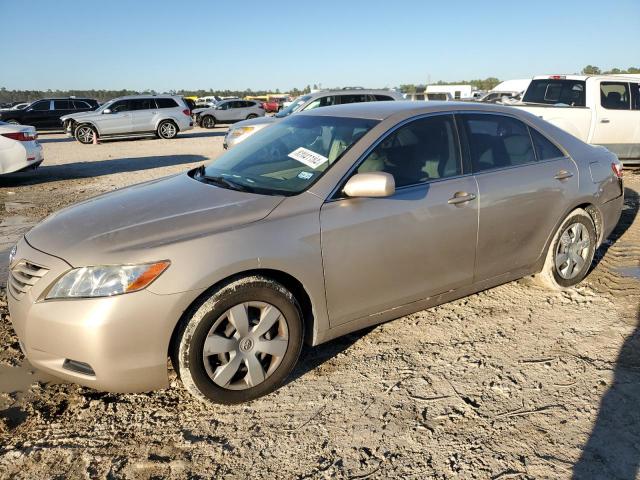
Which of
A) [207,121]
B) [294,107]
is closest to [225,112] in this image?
[207,121]

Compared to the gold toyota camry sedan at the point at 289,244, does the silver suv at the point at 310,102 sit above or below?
above

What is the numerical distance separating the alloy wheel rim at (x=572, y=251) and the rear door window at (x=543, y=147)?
62cm

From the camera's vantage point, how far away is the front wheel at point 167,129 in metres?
21.9

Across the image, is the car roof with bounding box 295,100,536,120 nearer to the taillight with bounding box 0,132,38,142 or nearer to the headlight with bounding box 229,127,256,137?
the headlight with bounding box 229,127,256,137

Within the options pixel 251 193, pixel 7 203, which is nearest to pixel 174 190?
pixel 251 193

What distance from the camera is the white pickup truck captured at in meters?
9.84

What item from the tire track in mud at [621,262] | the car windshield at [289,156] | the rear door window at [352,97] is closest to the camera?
the car windshield at [289,156]

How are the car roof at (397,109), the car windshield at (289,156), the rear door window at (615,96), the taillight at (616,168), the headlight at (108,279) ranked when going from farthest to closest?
the rear door window at (615,96)
the taillight at (616,168)
the car roof at (397,109)
the car windshield at (289,156)
the headlight at (108,279)

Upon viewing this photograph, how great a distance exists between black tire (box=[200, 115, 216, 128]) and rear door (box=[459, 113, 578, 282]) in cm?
2740

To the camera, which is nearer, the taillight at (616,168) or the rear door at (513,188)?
the rear door at (513,188)

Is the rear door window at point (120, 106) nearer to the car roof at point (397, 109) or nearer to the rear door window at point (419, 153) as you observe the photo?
the car roof at point (397, 109)

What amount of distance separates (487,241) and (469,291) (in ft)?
1.27

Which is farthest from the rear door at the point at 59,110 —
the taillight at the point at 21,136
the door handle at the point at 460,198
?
the door handle at the point at 460,198

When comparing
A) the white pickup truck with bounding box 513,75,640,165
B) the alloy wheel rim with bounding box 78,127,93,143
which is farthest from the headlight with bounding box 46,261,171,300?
the alloy wheel rim with bounding box 78,127,93,143
